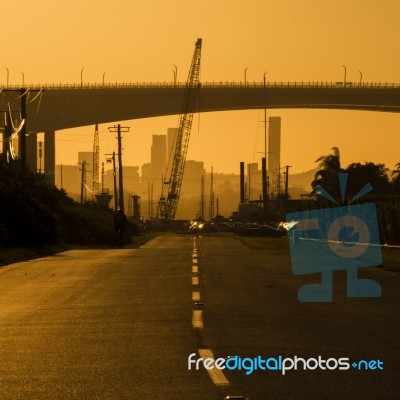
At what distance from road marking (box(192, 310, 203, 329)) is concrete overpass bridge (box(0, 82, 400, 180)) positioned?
366ft

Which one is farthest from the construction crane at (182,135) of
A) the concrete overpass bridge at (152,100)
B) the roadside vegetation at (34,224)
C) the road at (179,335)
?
the road at (179,335)

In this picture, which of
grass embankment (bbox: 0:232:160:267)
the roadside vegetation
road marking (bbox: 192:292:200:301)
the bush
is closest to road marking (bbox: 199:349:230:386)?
road marking (bbox: 192:292:200:301)

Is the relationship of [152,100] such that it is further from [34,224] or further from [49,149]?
[34,224]

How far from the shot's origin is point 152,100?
12888cm

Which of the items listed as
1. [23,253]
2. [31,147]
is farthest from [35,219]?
[31,147]

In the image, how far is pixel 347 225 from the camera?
49469mm

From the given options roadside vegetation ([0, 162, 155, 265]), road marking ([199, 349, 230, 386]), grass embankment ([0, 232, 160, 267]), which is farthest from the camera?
roadside vegetation ([0, 162, 155, 265])

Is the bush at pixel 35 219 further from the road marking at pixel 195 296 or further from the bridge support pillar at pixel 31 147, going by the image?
the bridge support pillar at pixel 31 147

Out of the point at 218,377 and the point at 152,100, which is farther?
the point at 152,100

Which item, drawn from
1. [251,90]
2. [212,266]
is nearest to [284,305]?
[212,266]

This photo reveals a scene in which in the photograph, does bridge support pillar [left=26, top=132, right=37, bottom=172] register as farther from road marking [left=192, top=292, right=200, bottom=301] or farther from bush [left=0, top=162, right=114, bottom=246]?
road marking [left=192, top=292, right=200, bottom=301]

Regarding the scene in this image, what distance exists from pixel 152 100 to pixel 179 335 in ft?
381

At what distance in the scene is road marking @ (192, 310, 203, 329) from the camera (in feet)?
47.8

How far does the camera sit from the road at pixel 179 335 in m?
9.88
